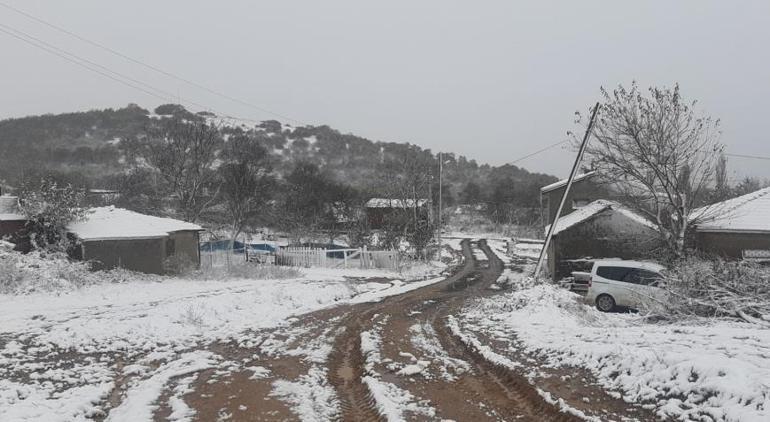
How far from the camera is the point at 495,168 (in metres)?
131

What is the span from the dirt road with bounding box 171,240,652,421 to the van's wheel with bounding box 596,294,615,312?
23.3 ft

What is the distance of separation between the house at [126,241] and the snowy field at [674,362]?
663 inches

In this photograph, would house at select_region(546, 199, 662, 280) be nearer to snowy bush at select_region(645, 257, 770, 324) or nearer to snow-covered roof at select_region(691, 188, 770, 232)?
snow-covered roof at select_region(691, 188, 770, 232)

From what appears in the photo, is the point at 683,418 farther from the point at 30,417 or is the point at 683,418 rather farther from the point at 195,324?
the point at 195,324

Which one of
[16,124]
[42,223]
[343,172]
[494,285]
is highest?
[16,124]

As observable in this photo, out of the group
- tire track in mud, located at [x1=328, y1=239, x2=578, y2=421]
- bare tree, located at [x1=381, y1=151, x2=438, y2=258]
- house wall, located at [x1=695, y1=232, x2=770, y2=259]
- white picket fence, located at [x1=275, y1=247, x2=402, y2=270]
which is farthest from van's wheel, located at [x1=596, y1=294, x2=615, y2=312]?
bare tree, located at [x1=381, y1=151, x2=438, y2=258]

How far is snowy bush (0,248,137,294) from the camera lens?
607 inches

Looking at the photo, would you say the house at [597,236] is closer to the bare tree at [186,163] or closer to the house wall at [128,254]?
the house wall at [128,254]

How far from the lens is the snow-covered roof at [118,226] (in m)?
21.2

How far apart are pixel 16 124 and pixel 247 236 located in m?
84.0

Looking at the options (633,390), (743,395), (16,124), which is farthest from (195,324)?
(16,124)

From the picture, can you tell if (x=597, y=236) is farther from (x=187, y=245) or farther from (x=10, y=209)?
(x=10, y=209)

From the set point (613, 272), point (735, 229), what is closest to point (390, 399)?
point (613, 272)

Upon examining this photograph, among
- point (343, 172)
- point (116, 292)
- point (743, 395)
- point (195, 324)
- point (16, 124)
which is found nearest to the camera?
point (743, 395)
